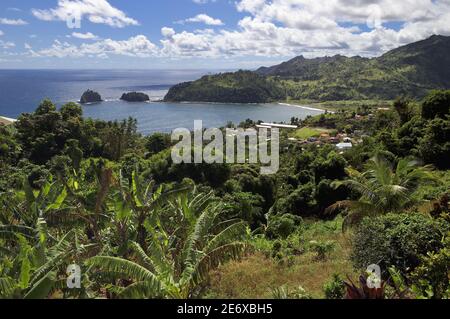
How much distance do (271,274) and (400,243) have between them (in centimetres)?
343

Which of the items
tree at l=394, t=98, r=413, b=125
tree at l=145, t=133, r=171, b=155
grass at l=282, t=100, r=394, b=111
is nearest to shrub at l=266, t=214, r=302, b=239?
tree at l=394, t=98, r=413, b=125

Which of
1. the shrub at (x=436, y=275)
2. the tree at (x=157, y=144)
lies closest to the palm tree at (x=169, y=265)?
the shrub at (x=436, y=275)

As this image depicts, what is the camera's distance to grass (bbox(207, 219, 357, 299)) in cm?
938

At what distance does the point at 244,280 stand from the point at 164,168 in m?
25.5

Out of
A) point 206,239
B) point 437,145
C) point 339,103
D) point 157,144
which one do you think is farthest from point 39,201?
point 339,103

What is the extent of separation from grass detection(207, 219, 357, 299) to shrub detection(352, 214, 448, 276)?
80cm

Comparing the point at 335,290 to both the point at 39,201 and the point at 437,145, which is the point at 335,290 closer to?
the point at 39,201

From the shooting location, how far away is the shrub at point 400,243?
8.77 m

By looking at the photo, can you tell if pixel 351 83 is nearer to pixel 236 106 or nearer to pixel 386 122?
pixel 236 106

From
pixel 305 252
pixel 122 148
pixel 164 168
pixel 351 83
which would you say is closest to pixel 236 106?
pixel 351 83

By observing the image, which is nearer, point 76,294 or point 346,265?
point 76,294

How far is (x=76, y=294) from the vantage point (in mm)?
7465

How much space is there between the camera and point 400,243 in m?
8.93

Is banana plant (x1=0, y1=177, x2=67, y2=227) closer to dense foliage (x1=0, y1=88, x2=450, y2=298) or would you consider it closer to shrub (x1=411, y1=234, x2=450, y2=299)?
dense foliage (x1=0, y1=88, x2=450, y2=298)
